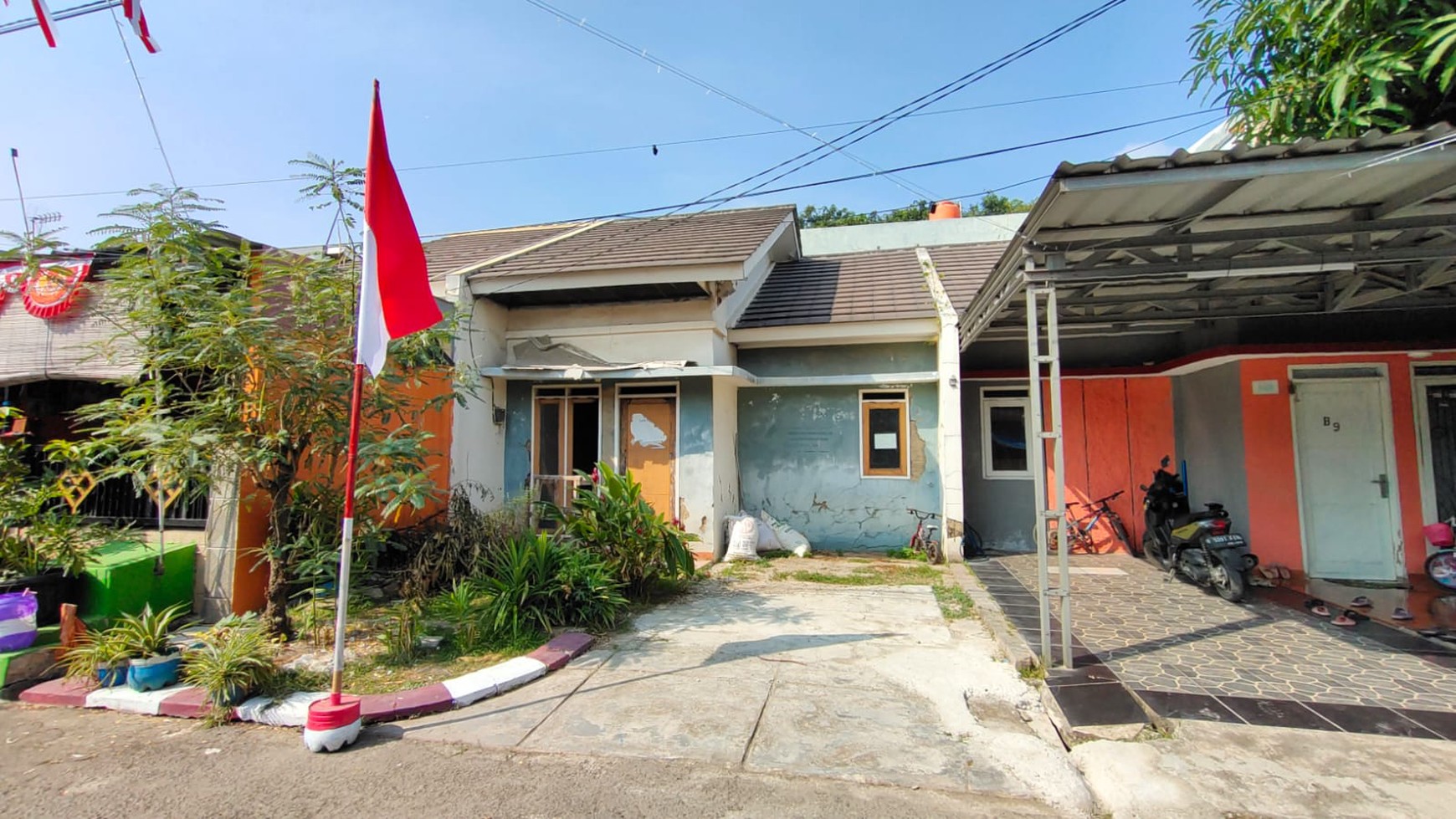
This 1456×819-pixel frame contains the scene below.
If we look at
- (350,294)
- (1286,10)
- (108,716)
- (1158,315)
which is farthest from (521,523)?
(1286,10)

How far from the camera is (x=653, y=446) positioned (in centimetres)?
912

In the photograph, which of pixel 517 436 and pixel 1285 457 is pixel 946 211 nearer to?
pixel 1285 457

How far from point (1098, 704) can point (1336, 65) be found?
5496mm

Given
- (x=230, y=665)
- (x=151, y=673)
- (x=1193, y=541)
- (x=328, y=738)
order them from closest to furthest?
(x=328, y=738), (x=230, y=665), (x=151, y=673), (x=1193, y=541)

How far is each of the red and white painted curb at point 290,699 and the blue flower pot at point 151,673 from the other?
0.20ft

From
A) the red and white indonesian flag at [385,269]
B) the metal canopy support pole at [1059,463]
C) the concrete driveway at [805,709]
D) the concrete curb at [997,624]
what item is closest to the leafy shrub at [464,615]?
the concrete driveway at [805,709]

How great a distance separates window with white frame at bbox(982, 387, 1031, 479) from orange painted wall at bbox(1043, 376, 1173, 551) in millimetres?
537

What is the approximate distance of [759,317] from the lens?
389 inches

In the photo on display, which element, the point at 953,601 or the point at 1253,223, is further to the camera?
the point at 953,601

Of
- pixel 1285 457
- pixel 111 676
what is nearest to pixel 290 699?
pixel 111 676

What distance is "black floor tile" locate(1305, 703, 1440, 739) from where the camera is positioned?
356 centimetres

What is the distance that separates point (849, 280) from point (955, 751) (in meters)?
8.49

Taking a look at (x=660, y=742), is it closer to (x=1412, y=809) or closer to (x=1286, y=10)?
(x=1412, y=809)

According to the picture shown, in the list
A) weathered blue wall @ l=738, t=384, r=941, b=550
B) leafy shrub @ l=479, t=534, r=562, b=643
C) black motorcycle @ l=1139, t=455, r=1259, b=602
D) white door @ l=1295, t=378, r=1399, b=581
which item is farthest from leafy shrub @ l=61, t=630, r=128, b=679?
white door @ l=1295, t=378, r=1399, b=581
